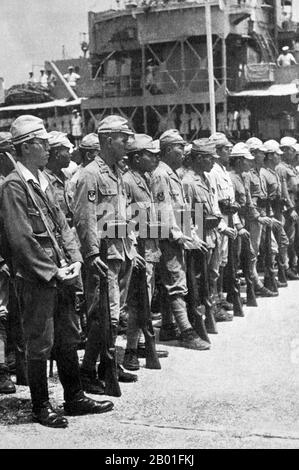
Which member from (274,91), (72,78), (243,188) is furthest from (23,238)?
(72,78)

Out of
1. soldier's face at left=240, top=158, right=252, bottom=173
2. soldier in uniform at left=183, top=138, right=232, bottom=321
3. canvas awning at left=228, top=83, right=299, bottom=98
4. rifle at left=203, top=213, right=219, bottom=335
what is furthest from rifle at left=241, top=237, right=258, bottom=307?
canvas awning at left=228, top=83, right=299, bottom=98

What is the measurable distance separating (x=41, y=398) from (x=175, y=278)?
2.94 meters

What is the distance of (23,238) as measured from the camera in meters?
5.25

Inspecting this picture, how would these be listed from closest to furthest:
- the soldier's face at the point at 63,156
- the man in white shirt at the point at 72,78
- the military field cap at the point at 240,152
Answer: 1. the soldier's face at the point at 63,156
2. the military field cap at the point at 240,152
3. the man in white shirt at the point at 72,78

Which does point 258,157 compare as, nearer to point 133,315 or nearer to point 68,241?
A: point 133,315

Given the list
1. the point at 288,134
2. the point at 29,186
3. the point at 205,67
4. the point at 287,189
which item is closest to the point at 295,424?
the point at 29,186

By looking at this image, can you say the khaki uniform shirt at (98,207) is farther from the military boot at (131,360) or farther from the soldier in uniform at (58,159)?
the soldier in uniform at (58,159)

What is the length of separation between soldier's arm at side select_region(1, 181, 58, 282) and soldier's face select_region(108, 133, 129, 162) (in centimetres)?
138

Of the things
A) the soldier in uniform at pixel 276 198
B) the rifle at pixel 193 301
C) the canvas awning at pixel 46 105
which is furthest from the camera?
the canvas awning at pixel 46 105

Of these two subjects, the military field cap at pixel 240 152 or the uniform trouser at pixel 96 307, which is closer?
the uniform trouser at pixel 96 307

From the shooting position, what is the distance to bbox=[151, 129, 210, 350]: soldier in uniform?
798 centimetres

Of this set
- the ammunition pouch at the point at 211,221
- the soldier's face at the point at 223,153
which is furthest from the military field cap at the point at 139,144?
the soldier's face at the point at 223,153

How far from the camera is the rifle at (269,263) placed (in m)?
11.3

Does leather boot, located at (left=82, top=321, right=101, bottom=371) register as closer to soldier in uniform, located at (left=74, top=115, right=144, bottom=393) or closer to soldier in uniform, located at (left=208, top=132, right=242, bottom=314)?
soldier in uniform, located at (left=74, top=115, right=144, bottom=393)
